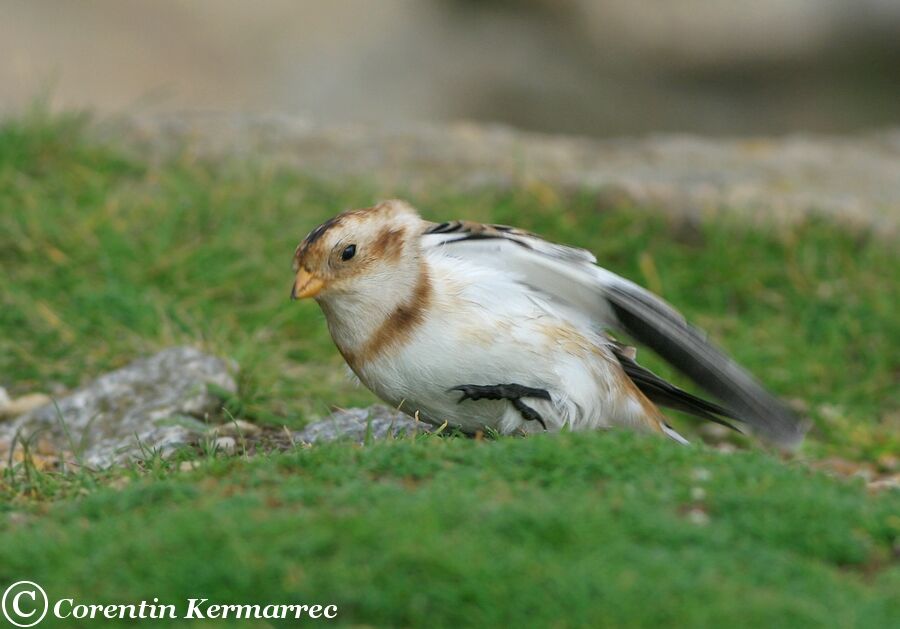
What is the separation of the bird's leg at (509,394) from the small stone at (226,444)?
90 cm

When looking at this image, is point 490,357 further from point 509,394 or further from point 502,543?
point 502,543

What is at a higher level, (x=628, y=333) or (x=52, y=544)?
(x=628, y=333)

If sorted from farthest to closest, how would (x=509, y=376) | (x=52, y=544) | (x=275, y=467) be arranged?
(x=509, y=376) < (x=275, y=467) < (x=52, y=544)

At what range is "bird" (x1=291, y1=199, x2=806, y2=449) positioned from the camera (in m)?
4.36

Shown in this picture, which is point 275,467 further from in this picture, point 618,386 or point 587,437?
point 618,386

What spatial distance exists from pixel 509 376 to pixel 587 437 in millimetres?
619

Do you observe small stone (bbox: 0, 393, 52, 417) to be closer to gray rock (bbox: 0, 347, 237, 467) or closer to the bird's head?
gray rock (bbox: 0, 347, 237, 467)

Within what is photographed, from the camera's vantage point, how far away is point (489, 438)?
4477mm

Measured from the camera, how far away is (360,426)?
4.89 meters

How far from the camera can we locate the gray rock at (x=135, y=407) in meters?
5.29

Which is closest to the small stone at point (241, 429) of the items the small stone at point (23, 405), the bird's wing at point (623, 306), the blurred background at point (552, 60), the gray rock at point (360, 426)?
the gray rock at point (360, 426)

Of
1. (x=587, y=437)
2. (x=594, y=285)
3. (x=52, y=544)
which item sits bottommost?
(x=52, y=544)

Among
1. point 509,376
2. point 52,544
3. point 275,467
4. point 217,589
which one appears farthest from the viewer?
point 509,376

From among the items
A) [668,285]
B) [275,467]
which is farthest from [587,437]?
[668,285]
